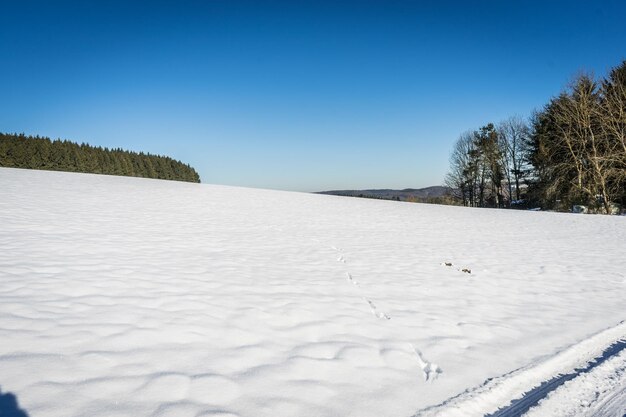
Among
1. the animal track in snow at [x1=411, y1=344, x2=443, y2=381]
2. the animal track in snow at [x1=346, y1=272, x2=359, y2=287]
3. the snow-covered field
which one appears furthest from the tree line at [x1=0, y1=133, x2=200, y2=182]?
the animal track in snow at [x1=411, y1=344, x2=443, y2=381]

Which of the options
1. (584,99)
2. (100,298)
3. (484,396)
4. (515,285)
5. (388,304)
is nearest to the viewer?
(484,396)

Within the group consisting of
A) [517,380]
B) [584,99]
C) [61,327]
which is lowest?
[517,380]

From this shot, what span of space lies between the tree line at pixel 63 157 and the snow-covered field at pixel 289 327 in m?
72.5

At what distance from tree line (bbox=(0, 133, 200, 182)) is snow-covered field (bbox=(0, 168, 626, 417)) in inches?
2854

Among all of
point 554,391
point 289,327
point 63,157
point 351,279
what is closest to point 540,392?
point 554,391

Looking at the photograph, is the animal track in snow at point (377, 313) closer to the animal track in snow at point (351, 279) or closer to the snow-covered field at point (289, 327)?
the snow-covered field at point (289, 327)

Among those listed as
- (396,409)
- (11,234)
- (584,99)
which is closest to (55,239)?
(11,234)

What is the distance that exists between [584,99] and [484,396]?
33.3 m

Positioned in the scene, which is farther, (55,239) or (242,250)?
(242,250)

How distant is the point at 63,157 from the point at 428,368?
281ft

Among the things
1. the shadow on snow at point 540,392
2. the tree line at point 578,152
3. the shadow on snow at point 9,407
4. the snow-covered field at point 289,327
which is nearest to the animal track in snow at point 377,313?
the snow-covered field at point 289,327

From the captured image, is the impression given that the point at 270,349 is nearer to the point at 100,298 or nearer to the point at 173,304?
the point at 173,304

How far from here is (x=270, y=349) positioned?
3383 millimetres

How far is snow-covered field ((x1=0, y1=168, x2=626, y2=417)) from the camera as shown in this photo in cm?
258
